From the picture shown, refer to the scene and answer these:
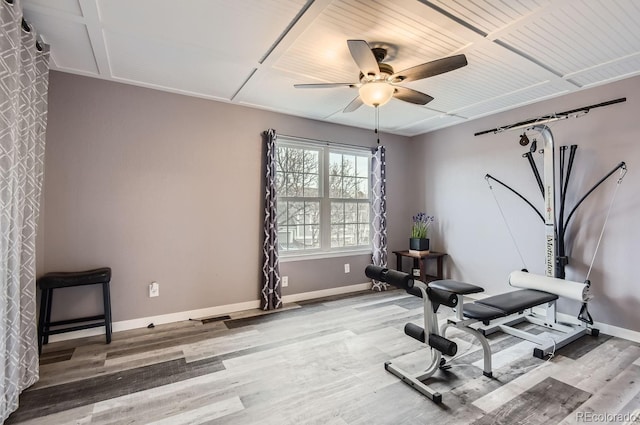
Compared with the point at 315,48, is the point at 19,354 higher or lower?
lower

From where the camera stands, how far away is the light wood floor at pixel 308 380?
1.82 m

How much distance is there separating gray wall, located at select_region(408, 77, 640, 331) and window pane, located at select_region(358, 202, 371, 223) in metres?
0.98

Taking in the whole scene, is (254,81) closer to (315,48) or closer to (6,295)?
(315,48)

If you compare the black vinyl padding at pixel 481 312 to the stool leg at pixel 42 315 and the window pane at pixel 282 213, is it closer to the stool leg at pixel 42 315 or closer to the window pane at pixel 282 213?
the window pane at pixel 282 213

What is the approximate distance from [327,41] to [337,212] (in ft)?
8.65

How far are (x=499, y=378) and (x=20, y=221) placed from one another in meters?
3.45

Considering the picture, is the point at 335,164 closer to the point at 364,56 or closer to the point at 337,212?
the point at 337,212

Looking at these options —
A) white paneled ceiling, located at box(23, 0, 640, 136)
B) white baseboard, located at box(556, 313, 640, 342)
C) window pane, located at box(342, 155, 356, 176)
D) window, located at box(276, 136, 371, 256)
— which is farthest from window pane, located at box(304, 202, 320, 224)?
white baseboard, located at box(556, 313, 640, 342)

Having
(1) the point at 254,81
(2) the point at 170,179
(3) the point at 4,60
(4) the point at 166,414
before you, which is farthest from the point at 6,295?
(1) the point at 254,81

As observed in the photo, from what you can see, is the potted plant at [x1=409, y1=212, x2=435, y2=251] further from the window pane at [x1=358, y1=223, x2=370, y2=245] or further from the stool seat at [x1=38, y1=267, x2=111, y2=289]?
the stool seat at [x1=38, y1=267, x2=111, y2=289]

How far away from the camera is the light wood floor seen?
1822 millimetres

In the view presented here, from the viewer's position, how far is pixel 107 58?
2.55m

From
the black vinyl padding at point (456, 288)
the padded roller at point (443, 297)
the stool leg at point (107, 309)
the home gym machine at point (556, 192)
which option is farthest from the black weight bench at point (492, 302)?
the stool leg at point (107, 309)

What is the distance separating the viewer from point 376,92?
2369 mm
